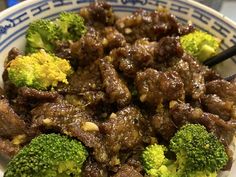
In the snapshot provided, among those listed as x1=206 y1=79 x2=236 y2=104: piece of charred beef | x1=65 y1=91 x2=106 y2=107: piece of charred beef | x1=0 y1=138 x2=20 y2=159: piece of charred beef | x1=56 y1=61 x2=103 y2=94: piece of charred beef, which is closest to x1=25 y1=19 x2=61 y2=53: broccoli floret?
x1=56 y1=61 x2=103 y2=94: piece of charred beef

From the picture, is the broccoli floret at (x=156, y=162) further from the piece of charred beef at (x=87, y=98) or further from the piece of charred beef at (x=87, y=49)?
the piece of charred beef at (x=87, y=49)

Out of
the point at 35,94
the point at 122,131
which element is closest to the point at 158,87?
the point at 122,131

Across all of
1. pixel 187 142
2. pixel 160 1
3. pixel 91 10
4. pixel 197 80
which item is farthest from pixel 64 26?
pixel 187 142

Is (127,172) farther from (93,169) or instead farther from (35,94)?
(35,94)

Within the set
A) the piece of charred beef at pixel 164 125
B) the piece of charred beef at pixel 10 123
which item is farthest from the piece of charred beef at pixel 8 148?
the piece of charred beef at pixel 164 125

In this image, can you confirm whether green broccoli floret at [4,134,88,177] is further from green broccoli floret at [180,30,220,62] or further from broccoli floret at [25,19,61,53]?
green broccoli floret at [180,30,220,62]

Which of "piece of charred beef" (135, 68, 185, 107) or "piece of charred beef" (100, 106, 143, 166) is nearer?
"piece of charred beef" (100, 106, 143, 166)
